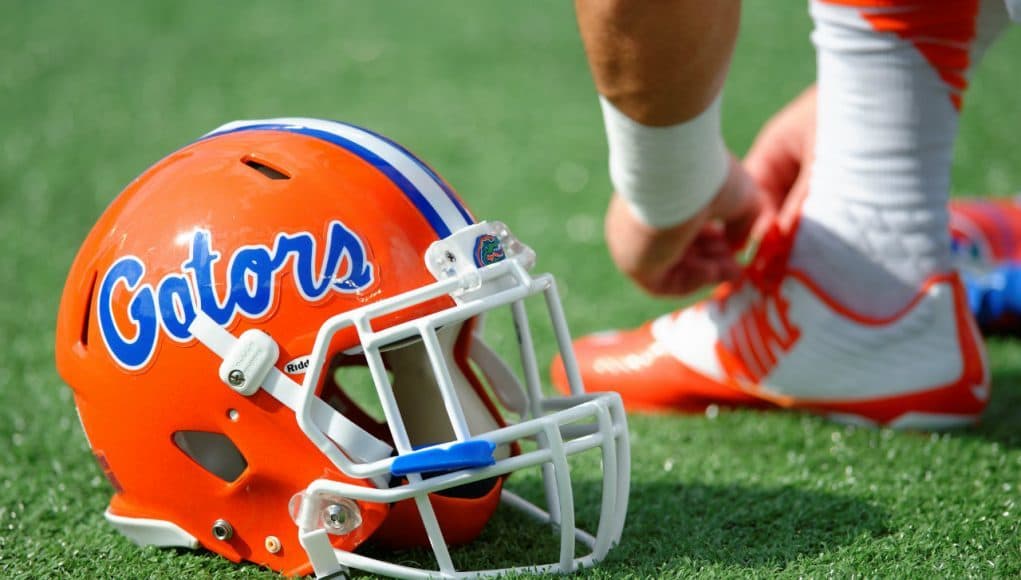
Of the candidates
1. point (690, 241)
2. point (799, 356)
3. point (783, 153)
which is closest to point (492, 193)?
point (783, 153)

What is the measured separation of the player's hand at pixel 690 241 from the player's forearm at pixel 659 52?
0.30 metres

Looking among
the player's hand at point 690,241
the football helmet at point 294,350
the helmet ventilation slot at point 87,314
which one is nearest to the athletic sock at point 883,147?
the player's hand at point 690,241

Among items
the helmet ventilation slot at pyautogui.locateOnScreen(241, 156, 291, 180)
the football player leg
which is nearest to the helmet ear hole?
the helmet ventilation slot at pyautogui.locateOnScreen(241, 156, 291, 180)

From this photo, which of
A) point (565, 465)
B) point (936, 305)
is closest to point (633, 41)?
point (565, 465)

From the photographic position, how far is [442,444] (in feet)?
4.52

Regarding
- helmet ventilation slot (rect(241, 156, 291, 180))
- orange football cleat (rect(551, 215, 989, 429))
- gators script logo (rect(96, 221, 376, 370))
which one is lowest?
orange football cleat (rect(551, 215, 989, 429))

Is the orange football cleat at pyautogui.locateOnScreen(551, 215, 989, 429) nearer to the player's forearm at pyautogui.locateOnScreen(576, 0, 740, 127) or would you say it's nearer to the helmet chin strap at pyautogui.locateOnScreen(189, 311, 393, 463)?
the player's forearm at pyautogui.locateOnScreen(576, 0, 740, 127)

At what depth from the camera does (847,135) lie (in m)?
2.01

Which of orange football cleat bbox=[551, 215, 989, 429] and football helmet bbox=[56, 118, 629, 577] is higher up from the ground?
football helmet bbox=[56, 118, 629, 577]

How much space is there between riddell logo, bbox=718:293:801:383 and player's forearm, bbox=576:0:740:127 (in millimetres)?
503

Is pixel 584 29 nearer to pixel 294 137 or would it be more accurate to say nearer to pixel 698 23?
pixel 698 23

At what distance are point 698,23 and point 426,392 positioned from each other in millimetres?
666

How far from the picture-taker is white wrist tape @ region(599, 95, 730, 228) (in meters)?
1.82

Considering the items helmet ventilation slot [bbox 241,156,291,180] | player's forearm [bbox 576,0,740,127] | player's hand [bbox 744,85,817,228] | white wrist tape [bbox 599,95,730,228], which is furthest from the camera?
player's hand [bbox 744,85,817,228]
